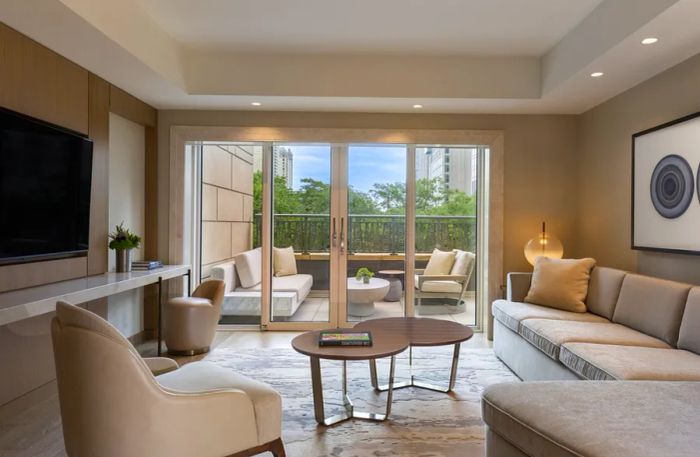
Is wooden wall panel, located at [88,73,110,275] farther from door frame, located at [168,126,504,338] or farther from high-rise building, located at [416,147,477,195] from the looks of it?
high-rise building, located at [416,147,477,195]

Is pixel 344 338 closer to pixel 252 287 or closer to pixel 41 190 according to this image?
pixel 41 190

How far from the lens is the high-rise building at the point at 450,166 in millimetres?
4758

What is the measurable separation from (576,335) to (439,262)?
82.4 inches

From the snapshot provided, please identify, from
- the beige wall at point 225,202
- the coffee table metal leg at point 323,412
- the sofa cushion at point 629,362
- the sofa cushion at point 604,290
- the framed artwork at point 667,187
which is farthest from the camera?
the beige wall at point 225,202

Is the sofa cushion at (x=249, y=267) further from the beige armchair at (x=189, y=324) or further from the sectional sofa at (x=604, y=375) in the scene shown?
the sectional sofa at (x=604, y=375)

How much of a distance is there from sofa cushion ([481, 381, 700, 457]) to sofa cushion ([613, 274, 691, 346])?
85 centimetres

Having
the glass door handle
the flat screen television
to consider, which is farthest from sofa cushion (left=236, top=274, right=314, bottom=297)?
the flat screen television

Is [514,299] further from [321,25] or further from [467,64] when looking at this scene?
[321,25]

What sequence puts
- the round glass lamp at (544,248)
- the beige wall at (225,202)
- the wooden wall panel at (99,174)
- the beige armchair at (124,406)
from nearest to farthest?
the beige armchair at (124,406) < the wooden wall panel at (99,174) < the round glass lamp at (544,248) < the beige wall at (225,202)

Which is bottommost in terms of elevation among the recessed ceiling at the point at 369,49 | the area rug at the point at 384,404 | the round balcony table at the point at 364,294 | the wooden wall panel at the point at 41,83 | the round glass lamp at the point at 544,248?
the area rug at the point at 384,404

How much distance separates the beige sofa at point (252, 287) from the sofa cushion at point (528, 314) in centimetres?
208

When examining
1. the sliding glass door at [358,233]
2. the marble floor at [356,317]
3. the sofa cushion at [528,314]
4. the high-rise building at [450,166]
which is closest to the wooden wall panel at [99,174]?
the sliding glass door at [358,233]

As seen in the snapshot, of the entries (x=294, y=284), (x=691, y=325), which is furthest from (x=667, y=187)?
(x=294, y=284)

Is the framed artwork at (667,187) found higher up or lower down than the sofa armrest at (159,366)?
higher up
